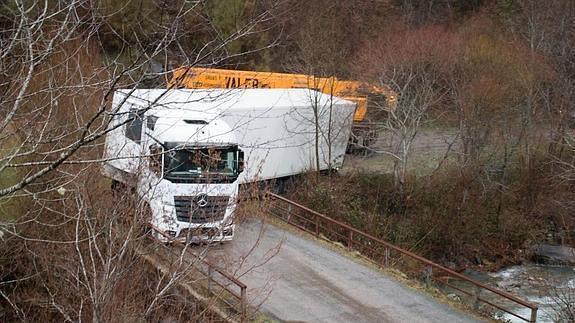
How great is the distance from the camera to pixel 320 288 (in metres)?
15.6

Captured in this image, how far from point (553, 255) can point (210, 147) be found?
16.4 m

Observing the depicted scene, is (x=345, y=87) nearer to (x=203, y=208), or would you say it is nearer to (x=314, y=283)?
(x=314, y=283)

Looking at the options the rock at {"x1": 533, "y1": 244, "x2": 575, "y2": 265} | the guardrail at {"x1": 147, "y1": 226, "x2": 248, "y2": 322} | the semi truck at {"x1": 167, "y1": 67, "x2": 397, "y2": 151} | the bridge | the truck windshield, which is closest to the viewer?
the guardrail at {"x1": 147, "y1": 226, "x2": 248, "y2": 322}

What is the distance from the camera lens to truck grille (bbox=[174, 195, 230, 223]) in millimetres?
15406

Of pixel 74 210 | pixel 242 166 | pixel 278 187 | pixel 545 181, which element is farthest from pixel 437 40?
pixel 74 210

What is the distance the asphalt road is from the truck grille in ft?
3.14

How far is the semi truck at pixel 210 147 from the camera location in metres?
12.6

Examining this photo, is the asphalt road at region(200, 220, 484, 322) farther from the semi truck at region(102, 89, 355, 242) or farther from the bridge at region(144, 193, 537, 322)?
the semi truck at region(102, 89, 355, 242)

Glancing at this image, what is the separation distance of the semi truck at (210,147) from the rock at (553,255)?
814cm

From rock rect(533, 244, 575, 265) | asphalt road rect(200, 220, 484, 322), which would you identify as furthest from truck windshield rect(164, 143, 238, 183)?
rock rect(533, 244, 575, 265)

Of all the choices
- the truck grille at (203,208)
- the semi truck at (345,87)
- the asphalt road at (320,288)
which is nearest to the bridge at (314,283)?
the asphalt road at (320,288)

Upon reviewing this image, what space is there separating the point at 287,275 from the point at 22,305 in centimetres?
565

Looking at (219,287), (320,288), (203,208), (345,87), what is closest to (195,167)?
(203,208)

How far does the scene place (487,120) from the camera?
2827 centimetres
